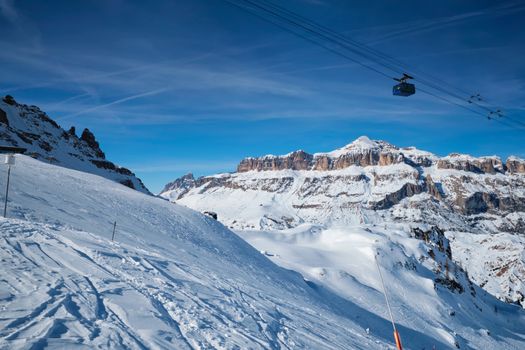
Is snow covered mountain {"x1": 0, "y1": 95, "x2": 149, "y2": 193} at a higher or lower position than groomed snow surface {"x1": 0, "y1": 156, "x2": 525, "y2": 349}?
higher

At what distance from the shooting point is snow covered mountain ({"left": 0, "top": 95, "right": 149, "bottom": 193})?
9288 centimetres

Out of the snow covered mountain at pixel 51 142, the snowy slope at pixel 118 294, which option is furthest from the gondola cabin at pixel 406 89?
the snow covered mountain at pixel 51 142

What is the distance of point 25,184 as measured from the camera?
26.0 meters

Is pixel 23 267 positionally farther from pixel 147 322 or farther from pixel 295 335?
pixel 295 335

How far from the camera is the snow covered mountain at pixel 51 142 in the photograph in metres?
92.9

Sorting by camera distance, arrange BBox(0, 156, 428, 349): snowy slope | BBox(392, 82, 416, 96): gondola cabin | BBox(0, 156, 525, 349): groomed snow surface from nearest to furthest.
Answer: BBox(0, 156, 428, 349): snowy slope, BBox(0, 156, 525, 349): groomed snow surface, BBox(392, 82, 416, 96): gondola cabin

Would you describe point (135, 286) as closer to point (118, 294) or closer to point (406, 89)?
point (118, 294)

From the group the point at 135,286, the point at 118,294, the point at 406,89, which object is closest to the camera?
the point at 118,294


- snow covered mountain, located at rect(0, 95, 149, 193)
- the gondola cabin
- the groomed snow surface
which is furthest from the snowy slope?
snow covered mountain, located at rect(0, 95, 149, 193)

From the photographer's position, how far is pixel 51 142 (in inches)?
4227

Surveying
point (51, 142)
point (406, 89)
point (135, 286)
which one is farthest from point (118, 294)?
point (51, 142)

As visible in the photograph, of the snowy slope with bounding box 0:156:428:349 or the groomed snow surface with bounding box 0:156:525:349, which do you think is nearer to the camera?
the snowy slope with bounding box 0:156:428:349

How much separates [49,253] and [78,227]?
6681 millimetres

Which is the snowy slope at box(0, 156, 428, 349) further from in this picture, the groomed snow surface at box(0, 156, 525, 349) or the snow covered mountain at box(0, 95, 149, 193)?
the snow covered mountain at box(0, 95, 149, 193)
